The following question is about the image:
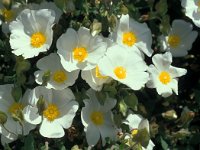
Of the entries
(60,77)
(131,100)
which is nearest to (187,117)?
(131,100)

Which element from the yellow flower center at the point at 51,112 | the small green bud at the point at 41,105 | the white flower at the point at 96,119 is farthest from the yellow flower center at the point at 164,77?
the small green bud at the point at 41,105

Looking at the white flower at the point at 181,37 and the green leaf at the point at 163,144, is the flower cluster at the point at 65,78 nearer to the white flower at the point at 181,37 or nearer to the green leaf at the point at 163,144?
the green leaf at the point at 163,144

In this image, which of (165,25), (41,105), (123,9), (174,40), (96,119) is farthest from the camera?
(174,40)

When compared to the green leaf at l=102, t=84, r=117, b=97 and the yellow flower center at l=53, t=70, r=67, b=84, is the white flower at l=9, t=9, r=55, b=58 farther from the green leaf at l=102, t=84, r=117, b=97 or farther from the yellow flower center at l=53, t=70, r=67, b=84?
the green leaf at l=102, t=84, r=117, b=97

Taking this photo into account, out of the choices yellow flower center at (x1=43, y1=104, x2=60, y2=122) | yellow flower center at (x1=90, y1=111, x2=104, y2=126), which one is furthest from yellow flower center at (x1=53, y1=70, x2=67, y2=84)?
yellow flower center at (x1=90, y1=111, x2=104, y2=126)

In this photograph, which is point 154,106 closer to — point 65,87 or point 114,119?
point 114,119

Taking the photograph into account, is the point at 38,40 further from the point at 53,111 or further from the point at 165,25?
the point at 165,25
